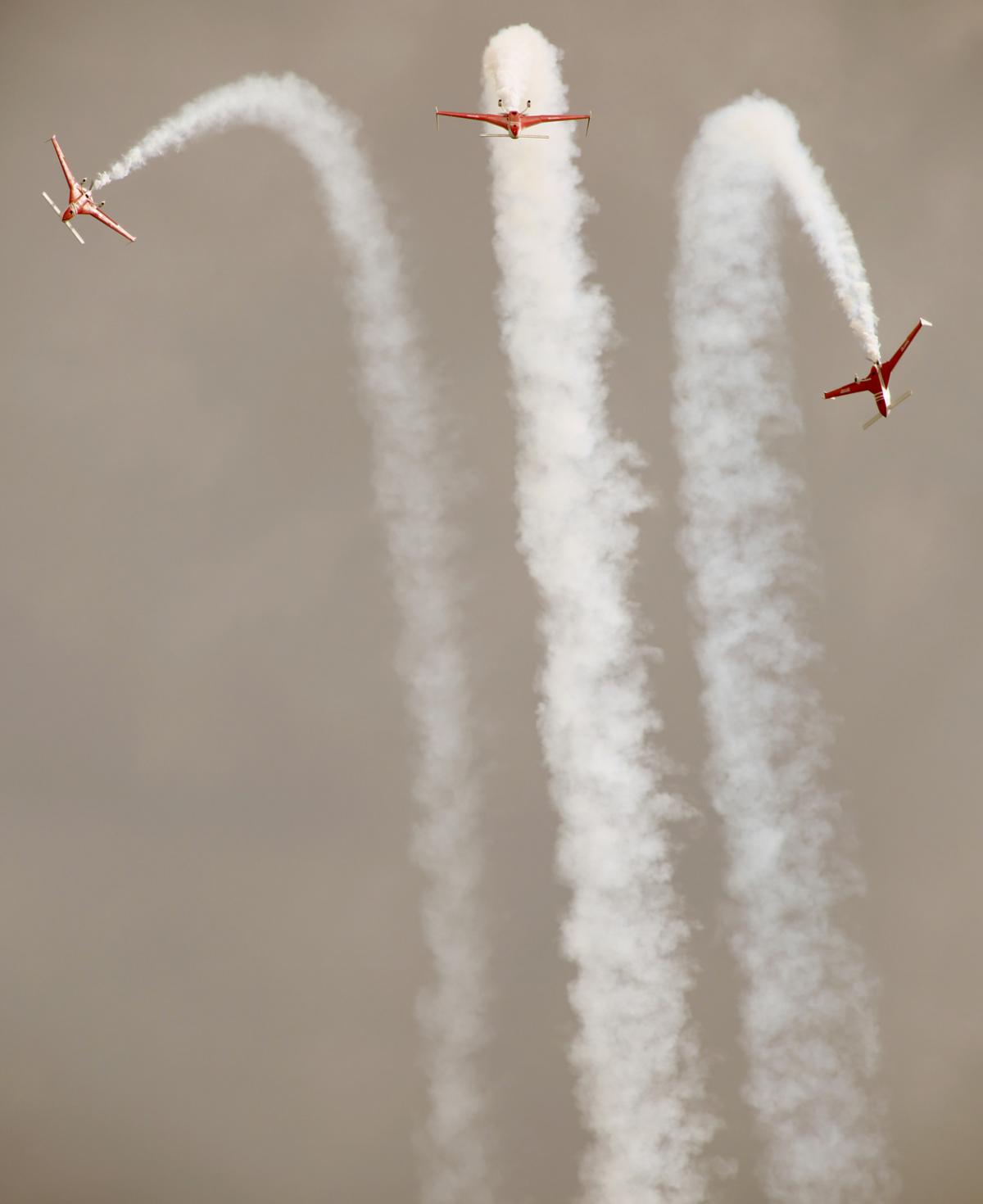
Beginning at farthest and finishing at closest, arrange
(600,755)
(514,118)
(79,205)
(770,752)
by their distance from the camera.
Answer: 1. (770,752)
2. (600,755)
3. (79,205)
4. (514,118)

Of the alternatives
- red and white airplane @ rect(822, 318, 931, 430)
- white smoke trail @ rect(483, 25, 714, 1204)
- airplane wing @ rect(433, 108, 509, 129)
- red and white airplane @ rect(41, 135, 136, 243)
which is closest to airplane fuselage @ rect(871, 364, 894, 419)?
red and white airplane @ rect(822, 318, 931, 430)

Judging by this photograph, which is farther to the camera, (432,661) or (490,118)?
(432,661)

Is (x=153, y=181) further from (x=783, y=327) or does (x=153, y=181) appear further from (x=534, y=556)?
(x=783, y=327)

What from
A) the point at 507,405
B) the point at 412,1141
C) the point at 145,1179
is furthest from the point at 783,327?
the point at 145,1179

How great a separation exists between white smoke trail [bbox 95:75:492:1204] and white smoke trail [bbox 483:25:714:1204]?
2381mm

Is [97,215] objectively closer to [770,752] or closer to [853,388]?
[853,388]

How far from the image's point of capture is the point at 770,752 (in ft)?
109

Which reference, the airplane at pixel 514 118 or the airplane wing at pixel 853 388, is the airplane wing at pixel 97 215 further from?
the airplane wing at pixel 853 388

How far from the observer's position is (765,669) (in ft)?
109

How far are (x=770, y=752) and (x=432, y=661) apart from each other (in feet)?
27.5

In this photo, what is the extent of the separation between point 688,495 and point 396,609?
7.56m

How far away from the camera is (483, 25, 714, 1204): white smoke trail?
32.2m

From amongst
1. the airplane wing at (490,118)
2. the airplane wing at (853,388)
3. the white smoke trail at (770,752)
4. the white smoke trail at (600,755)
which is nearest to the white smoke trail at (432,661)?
the white smoke trail at (600,755)

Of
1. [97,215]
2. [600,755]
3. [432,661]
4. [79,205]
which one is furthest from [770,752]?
[79,205]
